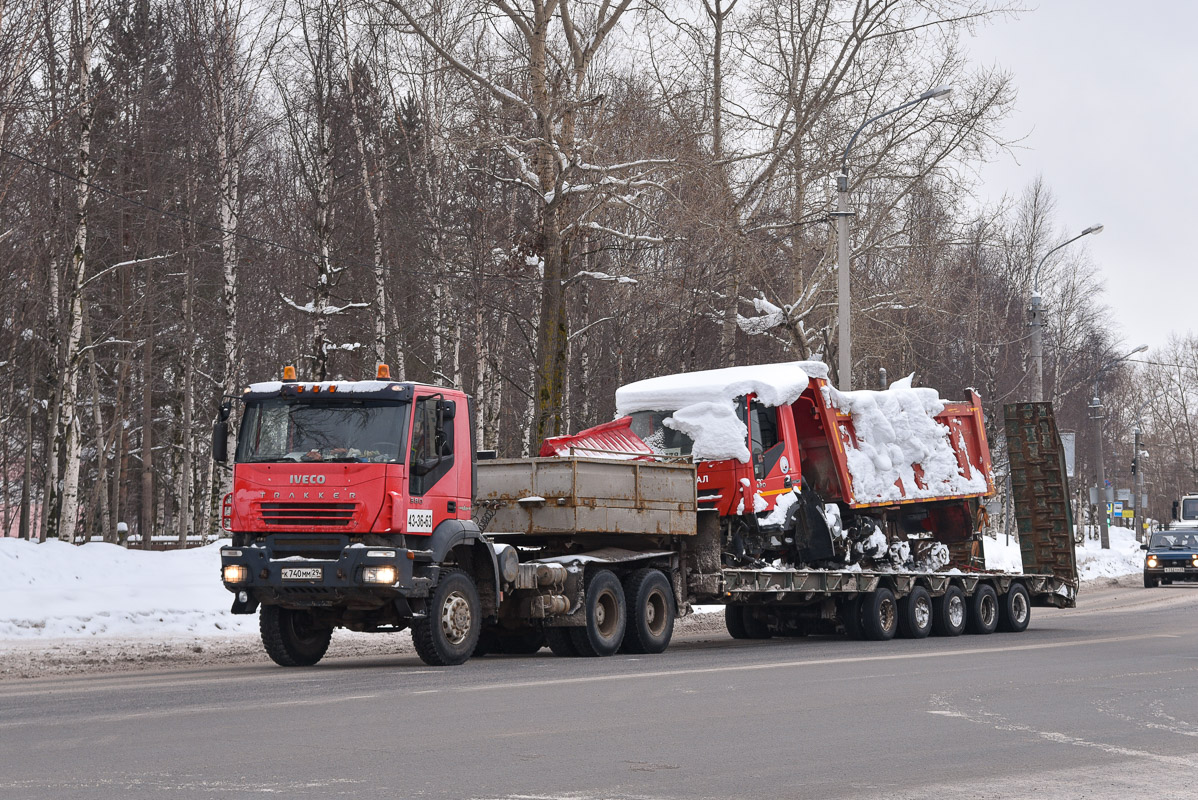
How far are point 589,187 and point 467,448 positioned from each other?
36.6 ft

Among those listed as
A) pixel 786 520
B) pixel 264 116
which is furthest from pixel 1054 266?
pixel 786 520

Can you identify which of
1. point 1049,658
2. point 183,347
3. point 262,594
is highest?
point 183,347

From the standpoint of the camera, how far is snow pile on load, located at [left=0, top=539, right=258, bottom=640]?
722 inches

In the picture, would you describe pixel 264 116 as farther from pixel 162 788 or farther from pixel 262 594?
pixel 162 788

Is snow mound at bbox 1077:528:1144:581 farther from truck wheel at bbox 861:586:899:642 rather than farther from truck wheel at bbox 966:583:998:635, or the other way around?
truck wheel at bbox 861:586:899:642

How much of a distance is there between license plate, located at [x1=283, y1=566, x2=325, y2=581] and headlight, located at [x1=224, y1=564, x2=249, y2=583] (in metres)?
0.42

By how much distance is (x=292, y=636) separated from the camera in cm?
1530

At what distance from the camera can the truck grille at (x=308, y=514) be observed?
45.7 feet

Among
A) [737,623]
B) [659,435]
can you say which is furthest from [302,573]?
[737,623]

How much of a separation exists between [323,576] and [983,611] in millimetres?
11829

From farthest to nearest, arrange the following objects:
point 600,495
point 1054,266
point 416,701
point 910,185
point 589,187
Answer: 1. point 1054,266
2. point 910,185
3. point 589,187
4. point 600,495
5. point 416,701

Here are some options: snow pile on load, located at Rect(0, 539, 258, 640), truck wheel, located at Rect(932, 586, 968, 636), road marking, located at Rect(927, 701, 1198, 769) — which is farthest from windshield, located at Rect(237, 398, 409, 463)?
truck wheel, located at Rect(932, 586, 968, 636)

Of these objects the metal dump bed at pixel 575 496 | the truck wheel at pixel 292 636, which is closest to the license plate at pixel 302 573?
the truck wheel at pixel 292 636

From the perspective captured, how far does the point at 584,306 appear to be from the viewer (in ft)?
119
